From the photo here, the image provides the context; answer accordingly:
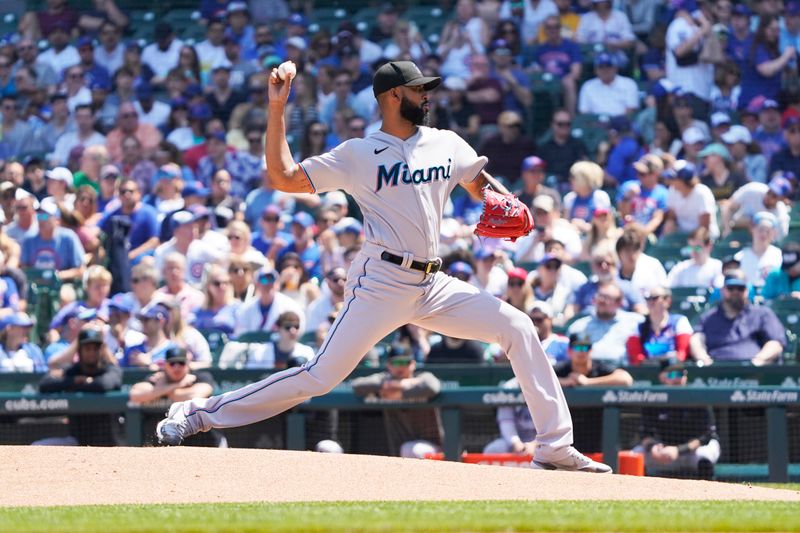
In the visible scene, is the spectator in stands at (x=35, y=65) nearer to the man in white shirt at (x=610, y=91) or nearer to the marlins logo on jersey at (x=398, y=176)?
the man in white shirt at (x=610, y=91)

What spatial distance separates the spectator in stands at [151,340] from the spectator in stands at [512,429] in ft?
8.09

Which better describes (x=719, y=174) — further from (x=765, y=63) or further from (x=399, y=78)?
(x=399, y=78)

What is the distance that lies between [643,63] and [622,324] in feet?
17.2

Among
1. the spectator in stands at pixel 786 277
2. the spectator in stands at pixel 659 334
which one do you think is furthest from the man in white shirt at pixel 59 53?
the spectator in stands at pixel 786 277

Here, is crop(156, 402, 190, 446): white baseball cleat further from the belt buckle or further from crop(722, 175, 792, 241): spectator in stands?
crop(722, 175, 792, 241): spectator in stands

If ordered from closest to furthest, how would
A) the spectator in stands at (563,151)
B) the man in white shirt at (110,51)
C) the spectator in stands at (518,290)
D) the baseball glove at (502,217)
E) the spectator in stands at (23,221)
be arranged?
the baseball glove at (502,217)
the spectator in stands at (518,290)
the spectator in stands at (23,221)
the spectator in stands at (563,151)
the man in white shirt at (110,51)

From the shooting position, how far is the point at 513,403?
30.7 feet

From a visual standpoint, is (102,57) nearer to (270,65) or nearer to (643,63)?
(270,65)

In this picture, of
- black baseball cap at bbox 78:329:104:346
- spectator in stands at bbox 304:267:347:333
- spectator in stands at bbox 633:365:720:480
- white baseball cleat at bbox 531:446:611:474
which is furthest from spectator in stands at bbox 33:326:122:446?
white baseball cleat at bbox 531:446:611:474

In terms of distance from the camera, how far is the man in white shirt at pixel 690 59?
46.1 ft

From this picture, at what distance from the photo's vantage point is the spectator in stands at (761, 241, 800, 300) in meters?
10.5

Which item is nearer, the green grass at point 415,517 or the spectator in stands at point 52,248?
the green grass at point 415,517

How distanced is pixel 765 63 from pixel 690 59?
0.70 m

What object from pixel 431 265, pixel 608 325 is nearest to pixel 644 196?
pixel 608 325
